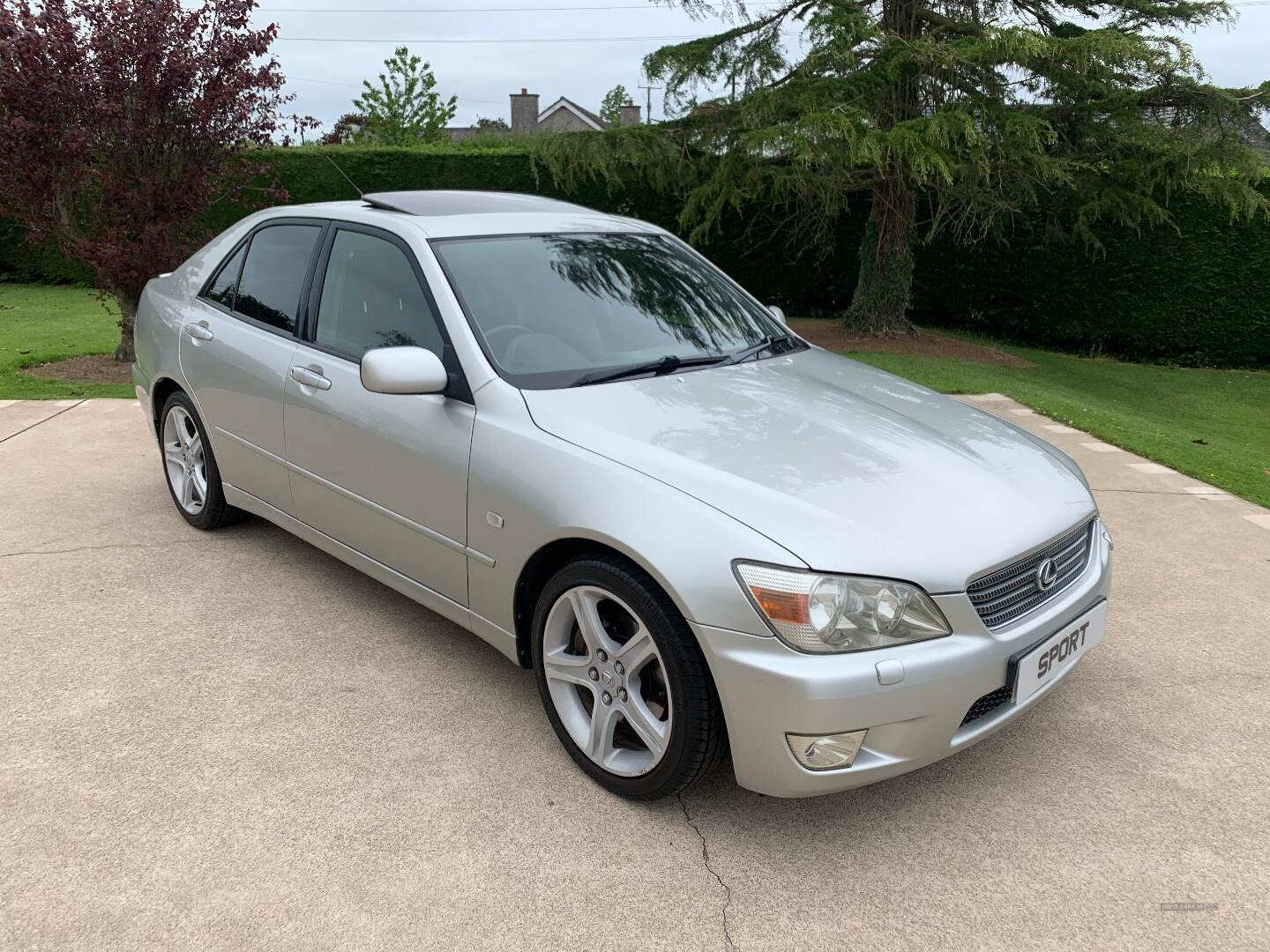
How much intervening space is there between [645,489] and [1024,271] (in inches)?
537

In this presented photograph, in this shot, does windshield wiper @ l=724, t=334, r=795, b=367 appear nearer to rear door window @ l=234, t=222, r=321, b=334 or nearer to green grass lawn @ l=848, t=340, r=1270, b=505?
rear door window @ l=234, t=222, r=321, b=334

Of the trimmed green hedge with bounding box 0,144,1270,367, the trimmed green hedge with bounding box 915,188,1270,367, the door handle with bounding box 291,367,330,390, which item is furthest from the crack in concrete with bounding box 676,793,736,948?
the trimmed green hedge with bounding box 915,188,1270,367

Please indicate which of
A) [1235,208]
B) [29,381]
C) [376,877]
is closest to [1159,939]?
[376,877]

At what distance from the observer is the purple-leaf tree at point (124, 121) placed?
8484 millimetres

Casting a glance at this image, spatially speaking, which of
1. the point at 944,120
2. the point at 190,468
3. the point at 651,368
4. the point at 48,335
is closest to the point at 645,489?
the point at 651,368

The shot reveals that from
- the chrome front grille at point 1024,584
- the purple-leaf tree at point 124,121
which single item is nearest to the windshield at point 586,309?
the chrome front grille at point 1024,584

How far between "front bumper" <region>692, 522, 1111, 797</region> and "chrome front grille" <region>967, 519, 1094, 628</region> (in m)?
0.05

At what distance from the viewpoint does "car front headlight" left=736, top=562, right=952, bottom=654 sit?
243 centimetres

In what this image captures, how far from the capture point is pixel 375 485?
354cm

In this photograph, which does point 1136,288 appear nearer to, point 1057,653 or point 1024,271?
point 1024,271

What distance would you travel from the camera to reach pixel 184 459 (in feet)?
16.3

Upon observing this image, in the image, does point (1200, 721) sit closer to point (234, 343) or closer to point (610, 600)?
point (610, 600)

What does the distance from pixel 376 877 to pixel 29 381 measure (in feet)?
25.8

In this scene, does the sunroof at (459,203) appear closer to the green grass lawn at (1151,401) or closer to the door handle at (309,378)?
the door handle at (309,378)
